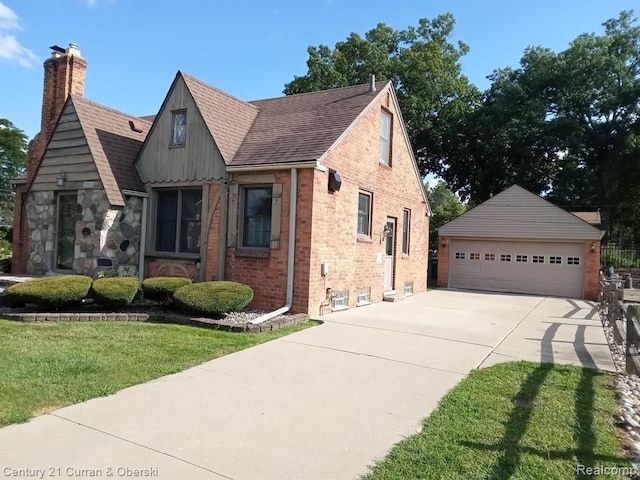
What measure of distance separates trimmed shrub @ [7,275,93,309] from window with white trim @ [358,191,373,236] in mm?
6470

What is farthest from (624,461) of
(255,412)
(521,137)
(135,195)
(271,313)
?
(521,137)

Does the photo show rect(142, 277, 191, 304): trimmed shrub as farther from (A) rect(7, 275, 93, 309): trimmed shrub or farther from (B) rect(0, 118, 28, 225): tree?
(B) rect(0, 118, 28, 225): tree

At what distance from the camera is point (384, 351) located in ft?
21.9

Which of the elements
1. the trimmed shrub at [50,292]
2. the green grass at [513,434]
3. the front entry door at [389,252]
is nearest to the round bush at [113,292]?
the trimmed shrub at [50,292]

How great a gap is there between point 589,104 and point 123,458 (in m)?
30.1

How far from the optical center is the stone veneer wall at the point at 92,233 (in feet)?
33.3

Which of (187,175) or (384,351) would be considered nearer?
(384,351)

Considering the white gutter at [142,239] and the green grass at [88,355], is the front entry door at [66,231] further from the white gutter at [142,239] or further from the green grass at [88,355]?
the green grass at [88,355]

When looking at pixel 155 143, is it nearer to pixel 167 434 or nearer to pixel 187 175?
pixel 187 175

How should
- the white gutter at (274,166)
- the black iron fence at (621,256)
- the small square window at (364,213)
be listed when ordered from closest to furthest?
the white gutter at (274,166) → the small square window at (364,213) → the black iron fence at (621,256)

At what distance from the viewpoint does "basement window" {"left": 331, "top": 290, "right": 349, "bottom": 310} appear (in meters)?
10.2

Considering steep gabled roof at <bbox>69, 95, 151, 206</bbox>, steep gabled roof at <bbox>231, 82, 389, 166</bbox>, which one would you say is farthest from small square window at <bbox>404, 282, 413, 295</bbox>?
steep gabled roof at <bbox>69, 95, 151, 206</bbox>

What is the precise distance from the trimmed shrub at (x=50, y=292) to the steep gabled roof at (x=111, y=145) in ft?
8.31

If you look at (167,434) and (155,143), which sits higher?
(155,143)
